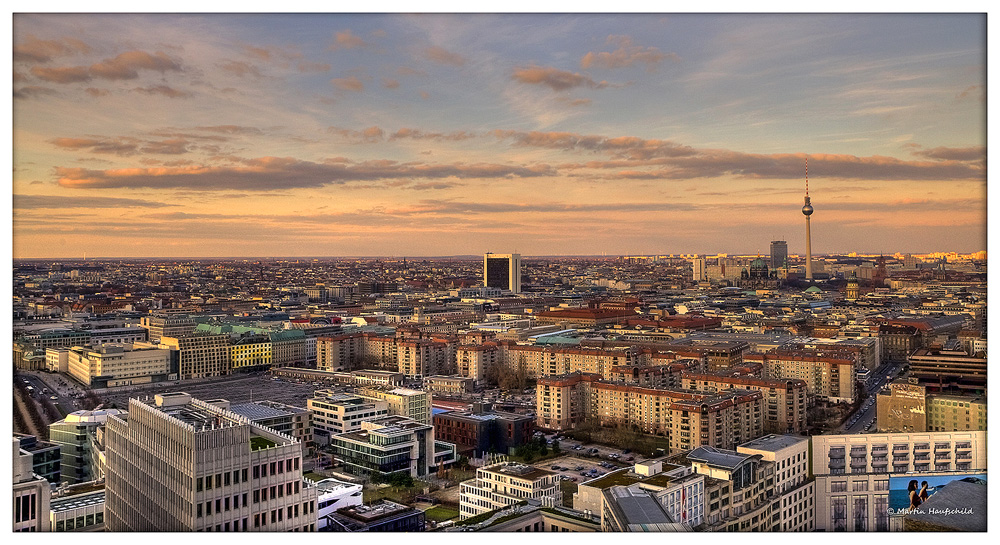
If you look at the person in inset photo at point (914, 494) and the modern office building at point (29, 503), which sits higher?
the modern office building at point (29, 503)

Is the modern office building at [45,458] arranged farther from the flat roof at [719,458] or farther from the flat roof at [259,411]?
the flat roof at [719,458]

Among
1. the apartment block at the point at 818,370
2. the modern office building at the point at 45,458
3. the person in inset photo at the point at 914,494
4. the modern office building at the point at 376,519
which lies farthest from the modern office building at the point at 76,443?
the apartment block at the point at 818,370

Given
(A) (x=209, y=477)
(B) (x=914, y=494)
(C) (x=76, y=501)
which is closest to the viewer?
(A) (x=209, y=477)

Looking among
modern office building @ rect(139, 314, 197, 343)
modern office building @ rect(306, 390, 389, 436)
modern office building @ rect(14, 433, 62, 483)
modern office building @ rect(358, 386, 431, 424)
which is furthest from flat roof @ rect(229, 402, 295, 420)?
modern office building @ rect(139, 314, 197, 343)

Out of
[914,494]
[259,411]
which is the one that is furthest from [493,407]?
[914,494]

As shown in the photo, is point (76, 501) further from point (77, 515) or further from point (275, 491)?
point (275, 491)

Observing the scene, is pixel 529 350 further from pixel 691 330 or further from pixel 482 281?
pixel 482 281

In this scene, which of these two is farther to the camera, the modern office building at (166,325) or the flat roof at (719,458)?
the modern office building at (166,325)
